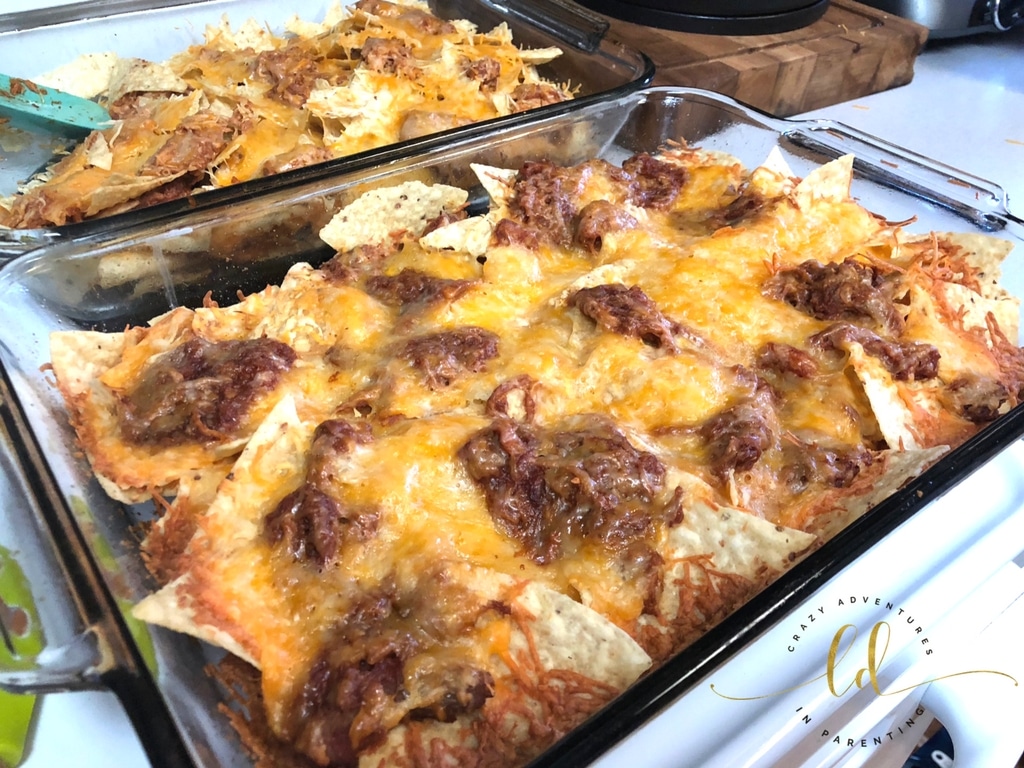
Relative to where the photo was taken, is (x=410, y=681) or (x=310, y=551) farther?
(x=310, y=551)

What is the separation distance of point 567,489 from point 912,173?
140 centimetres

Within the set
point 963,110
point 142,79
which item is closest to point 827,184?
point 963,110

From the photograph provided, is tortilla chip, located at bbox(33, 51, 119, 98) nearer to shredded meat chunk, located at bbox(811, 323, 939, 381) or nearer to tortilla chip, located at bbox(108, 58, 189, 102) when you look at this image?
tortilla chip, located at bbox(108, 58, 189, 102)

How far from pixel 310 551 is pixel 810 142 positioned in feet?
5.55

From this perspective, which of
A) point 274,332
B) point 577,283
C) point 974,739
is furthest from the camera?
point 577,283

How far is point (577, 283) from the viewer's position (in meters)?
1.66

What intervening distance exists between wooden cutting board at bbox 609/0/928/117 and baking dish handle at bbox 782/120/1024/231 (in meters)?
0.53

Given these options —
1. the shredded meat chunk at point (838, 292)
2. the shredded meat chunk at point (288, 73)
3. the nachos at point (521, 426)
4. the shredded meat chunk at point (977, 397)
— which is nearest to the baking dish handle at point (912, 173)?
the nachos at point (521, 426)

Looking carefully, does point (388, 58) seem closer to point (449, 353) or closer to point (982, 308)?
point (449, 353)

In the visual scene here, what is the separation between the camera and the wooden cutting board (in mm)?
2615

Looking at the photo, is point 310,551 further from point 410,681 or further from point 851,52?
point 851,52

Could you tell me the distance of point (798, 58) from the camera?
2.72 meters

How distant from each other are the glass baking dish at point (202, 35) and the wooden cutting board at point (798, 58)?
0.58 ft

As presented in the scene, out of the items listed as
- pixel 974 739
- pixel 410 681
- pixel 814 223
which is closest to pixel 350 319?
pixel 410 681
